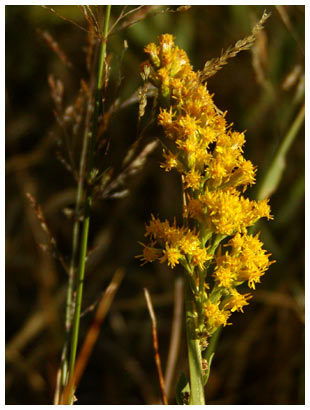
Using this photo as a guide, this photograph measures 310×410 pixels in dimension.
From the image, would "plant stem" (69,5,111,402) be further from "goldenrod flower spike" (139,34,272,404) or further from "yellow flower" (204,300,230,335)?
"yellow flower" (204,300,230,335)

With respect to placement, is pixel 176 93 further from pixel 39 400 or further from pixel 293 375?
pixel 39 400

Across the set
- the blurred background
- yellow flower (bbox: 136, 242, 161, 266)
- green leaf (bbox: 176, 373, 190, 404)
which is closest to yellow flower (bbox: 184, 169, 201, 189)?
yellow flower (bbox: 136, 242, 161, 266)

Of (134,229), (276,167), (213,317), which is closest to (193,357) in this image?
(213,317)

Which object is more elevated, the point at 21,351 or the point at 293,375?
the point at 21,351

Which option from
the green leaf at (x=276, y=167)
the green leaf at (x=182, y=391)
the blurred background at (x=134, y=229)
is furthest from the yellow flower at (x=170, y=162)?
the blurred background at (x=134, y=229)

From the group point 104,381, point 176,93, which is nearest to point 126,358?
point 104,381

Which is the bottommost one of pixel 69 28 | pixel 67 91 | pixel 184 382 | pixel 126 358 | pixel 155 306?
pixel 184 382
